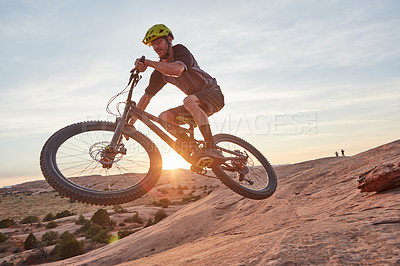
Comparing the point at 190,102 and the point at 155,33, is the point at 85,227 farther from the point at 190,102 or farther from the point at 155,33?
the point at 155,33

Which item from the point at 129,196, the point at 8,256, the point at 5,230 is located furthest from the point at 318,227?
the point at 5,230

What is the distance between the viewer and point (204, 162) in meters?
5.53

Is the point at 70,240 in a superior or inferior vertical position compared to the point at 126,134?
inferior

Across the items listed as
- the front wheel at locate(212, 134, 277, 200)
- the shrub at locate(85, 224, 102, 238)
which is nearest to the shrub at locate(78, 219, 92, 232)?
the shrub at locate(85, 224, 102, 238)

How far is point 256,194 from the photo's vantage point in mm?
6816

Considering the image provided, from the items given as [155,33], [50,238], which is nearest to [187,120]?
[155,33]

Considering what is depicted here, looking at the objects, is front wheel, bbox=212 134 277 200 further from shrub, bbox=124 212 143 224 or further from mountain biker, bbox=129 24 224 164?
shrub, bbox=124 212 143 224

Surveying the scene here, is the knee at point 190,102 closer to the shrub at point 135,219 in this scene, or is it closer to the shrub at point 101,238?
the shrub at point 101,238

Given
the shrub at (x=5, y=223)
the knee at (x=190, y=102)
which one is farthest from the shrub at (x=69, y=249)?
the knee at (x=190, y=102)

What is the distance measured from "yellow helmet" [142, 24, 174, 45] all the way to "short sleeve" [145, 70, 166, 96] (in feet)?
3.10

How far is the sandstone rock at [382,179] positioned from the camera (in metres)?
6.09

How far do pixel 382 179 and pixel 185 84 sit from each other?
503cm

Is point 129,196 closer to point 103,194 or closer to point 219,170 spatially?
point 103,194

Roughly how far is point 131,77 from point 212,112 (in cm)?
191
